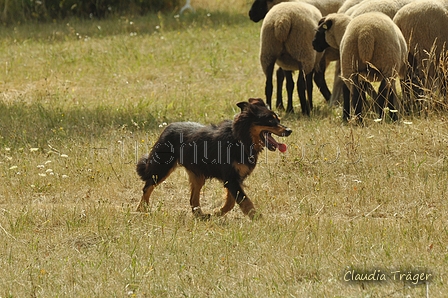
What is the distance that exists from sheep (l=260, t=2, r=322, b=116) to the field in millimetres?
654

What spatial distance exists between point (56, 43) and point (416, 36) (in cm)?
859

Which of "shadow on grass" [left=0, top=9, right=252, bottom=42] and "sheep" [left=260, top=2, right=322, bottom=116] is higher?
"sheep" [left=260, top=2, right=322, bottom=116]

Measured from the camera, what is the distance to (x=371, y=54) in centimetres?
966

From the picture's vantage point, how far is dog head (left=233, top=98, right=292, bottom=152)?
270 inches

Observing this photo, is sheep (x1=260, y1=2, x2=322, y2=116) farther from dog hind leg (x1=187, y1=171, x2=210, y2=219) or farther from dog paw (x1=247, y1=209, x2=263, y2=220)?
dog paw (x1=247, y1=209, x2=263, y2=220)

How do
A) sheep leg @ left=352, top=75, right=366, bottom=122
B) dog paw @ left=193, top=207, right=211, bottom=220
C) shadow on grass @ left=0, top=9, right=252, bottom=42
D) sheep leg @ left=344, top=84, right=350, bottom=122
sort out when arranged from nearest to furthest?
dog paw @ left=193, top=207, right=211, bottom=220, sheep leg @ left=352, top=75, right=366, bottom=122, sheep leg @ left=344, top=84, right=350, bottom=122, shadow on grass @ left=0, top=9, right=252, bottom=42

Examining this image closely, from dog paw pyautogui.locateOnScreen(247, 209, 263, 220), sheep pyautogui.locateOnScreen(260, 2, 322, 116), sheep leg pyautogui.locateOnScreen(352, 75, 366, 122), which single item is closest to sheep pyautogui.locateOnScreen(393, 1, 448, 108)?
sheep leg pyautogui.locateOnScreen(352, 75, 366, 122)

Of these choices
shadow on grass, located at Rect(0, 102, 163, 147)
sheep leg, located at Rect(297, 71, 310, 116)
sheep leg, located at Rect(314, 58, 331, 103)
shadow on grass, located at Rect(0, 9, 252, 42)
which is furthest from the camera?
shadow on grass, located at Rect(0, 9, 252, 42)

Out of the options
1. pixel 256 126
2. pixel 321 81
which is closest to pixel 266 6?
pixel 321 81

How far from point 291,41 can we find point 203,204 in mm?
3934

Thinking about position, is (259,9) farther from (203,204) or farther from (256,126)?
(256,126)

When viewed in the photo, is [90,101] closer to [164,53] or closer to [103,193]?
[164,53]

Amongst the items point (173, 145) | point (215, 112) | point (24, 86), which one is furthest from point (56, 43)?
point (173, 145)

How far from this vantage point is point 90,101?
1272 centimetres
